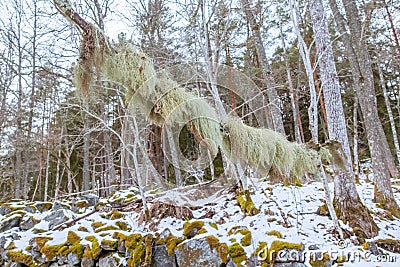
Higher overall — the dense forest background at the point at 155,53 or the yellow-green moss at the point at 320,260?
the dense forest background at the point at 155,53

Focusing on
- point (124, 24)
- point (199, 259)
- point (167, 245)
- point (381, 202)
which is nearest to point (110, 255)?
point (167, 245)

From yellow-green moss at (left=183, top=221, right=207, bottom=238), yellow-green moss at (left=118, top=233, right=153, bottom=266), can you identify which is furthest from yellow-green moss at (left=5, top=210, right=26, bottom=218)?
yellow-green moss at (left=183, top=221, right=207, bottom=238)

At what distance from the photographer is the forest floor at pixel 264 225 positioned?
247cm

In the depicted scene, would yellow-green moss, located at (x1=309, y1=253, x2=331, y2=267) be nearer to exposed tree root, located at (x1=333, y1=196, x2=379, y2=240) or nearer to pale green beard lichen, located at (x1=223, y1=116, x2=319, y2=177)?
exposed tree root, located at (x1=333, y1=196, x2=379, y2=240)

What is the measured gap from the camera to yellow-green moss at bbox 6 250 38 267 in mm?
3296

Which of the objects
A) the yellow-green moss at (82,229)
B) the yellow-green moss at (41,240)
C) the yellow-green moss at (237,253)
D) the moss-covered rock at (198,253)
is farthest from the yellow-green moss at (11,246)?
the yellow-green moss at (237,253)

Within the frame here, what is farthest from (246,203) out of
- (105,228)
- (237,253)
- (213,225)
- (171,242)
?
(105,228)

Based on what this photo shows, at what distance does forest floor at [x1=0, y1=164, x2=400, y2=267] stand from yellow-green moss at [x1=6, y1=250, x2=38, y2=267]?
105mm

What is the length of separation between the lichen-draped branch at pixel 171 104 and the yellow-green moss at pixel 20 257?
2.95 meters

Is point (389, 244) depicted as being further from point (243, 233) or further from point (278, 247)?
point (243, 233)

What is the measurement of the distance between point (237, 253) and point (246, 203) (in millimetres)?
988

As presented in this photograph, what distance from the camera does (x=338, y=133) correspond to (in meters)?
3.24

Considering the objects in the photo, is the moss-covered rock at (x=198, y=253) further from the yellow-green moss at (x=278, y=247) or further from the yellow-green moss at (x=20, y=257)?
the yellow-green moss at (x=20, y=257)

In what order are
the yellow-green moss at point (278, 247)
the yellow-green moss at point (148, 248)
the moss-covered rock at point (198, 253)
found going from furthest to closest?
the yellow-green moss at point (148, 248) < the moss-covered rock at point (198, 253) < the yellow-green moss at point (278, 247)
